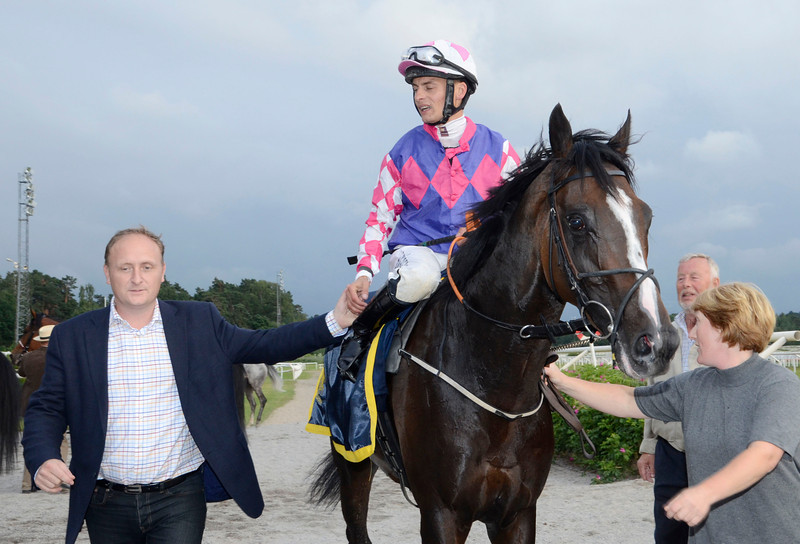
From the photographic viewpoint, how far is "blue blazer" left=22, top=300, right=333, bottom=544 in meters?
2.50

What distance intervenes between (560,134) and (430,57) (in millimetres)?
951

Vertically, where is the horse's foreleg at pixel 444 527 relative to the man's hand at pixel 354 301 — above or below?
below

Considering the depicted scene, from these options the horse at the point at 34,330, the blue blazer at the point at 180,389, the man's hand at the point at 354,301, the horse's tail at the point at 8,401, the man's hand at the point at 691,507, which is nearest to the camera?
the man's hand at the point at 691,507

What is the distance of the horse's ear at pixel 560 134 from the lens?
8.70 feet

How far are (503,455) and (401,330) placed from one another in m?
0.73

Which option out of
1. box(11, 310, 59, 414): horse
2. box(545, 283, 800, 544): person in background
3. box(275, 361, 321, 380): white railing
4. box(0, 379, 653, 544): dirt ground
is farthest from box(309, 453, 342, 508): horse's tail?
box(275, 361, 321, 380): white railing

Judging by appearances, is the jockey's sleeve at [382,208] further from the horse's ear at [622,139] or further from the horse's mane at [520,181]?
the horse's ear at [622,139]

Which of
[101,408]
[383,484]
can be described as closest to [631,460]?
[383,484]

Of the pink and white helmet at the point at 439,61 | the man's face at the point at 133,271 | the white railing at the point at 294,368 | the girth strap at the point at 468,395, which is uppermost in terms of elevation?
the pink and white helmet at the point at 439,61

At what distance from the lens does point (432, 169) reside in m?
3.35

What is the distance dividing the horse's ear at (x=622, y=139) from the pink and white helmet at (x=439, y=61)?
0.92 meters

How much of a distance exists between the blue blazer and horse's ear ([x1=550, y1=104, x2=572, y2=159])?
3.85 ft

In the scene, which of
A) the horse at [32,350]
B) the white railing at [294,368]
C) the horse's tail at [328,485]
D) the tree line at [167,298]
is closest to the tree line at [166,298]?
the tree line at [167,298]

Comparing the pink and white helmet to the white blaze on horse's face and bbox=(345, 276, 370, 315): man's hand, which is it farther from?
the white blaze on horse's face
